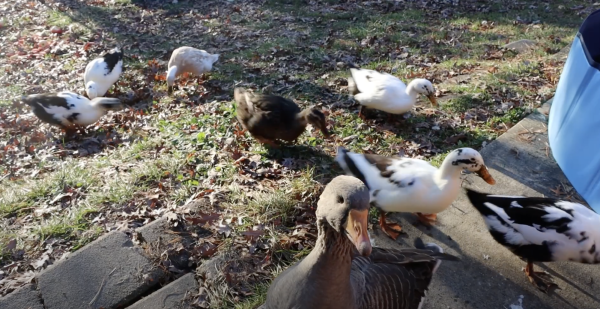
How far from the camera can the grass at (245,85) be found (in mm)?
4418

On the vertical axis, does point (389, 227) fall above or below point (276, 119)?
below

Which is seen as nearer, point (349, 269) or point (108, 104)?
point (349, 269)

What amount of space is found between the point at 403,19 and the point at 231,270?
8356mm

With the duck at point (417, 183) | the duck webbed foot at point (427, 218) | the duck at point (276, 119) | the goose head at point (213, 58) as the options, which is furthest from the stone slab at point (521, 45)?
the goose head at point (213, 58)

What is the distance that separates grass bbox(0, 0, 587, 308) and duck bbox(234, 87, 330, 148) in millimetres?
274

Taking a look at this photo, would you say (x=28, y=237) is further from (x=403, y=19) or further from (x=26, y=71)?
(x=403, y=19)

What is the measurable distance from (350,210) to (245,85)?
575 cm

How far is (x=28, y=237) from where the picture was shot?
13.2ft

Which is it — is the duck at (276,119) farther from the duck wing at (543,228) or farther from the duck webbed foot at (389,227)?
the duck wing at (543,228)

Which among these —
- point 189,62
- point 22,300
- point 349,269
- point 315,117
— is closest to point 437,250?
point 349,269

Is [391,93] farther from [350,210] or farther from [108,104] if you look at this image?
[108,104]

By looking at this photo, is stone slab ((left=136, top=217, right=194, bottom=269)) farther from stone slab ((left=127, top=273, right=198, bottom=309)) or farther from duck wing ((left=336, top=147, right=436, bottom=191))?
duck wing ((left=336, top=147, right=436, bottom=191))

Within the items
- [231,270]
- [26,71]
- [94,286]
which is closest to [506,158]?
[231,270]

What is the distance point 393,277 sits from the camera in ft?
8.68
